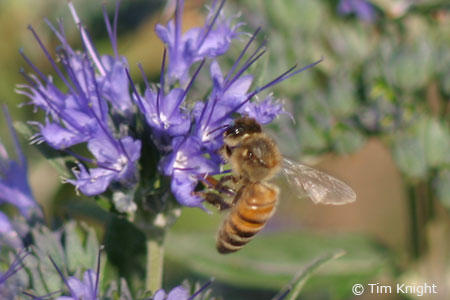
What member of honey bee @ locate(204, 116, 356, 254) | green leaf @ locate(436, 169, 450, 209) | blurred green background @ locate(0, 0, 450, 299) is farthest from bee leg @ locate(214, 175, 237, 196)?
green leaf @ locate(436, 169, 450, 209)

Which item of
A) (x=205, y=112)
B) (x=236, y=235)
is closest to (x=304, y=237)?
(x=236, y=235)

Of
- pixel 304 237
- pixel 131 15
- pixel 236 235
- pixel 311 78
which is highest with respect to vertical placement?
pixel 131 15

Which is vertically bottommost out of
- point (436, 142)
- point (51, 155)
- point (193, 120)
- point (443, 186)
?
point (51, 155)

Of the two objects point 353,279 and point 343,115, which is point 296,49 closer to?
point 343,115

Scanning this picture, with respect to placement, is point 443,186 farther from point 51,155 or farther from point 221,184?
point 51,155

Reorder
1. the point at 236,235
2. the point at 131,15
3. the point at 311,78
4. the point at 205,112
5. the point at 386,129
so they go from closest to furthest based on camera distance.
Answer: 1. the point at 205,112
2. the point at 236,235
3. the point at 386,129
4. the point at 311,78
5. the point at 131,15

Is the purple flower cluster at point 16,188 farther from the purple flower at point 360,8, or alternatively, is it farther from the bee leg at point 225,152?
the purple flower at point 360,8

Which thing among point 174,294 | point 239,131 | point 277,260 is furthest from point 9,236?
point 277,260
